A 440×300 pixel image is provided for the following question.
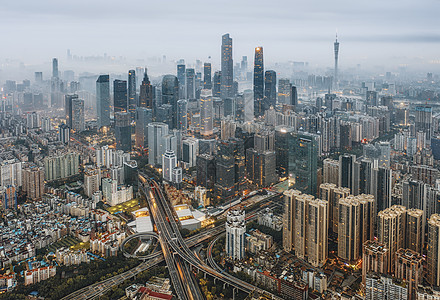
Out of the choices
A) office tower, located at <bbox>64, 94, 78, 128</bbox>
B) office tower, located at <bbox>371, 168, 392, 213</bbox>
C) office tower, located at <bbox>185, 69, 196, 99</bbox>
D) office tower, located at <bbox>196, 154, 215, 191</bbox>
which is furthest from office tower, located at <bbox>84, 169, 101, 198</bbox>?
office tower, located at <bbox>185, 69, 196, 99</bbox>

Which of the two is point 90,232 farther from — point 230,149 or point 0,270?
point 230,149

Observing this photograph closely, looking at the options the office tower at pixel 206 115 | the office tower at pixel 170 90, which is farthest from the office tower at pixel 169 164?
the office tower at pixel 170 90

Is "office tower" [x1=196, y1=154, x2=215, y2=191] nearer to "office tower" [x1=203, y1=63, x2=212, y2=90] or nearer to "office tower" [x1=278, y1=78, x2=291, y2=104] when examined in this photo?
"office tower" [x1=278, y1=78, x2=291, y2=104]

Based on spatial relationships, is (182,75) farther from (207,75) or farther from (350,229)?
(350,229)

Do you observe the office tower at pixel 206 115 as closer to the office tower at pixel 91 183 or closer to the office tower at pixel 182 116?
the office tower at pixel 182 116

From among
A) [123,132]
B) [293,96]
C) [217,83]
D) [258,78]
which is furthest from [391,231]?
A: [217,83]

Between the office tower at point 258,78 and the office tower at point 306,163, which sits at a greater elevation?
the office tower at point 258,78
